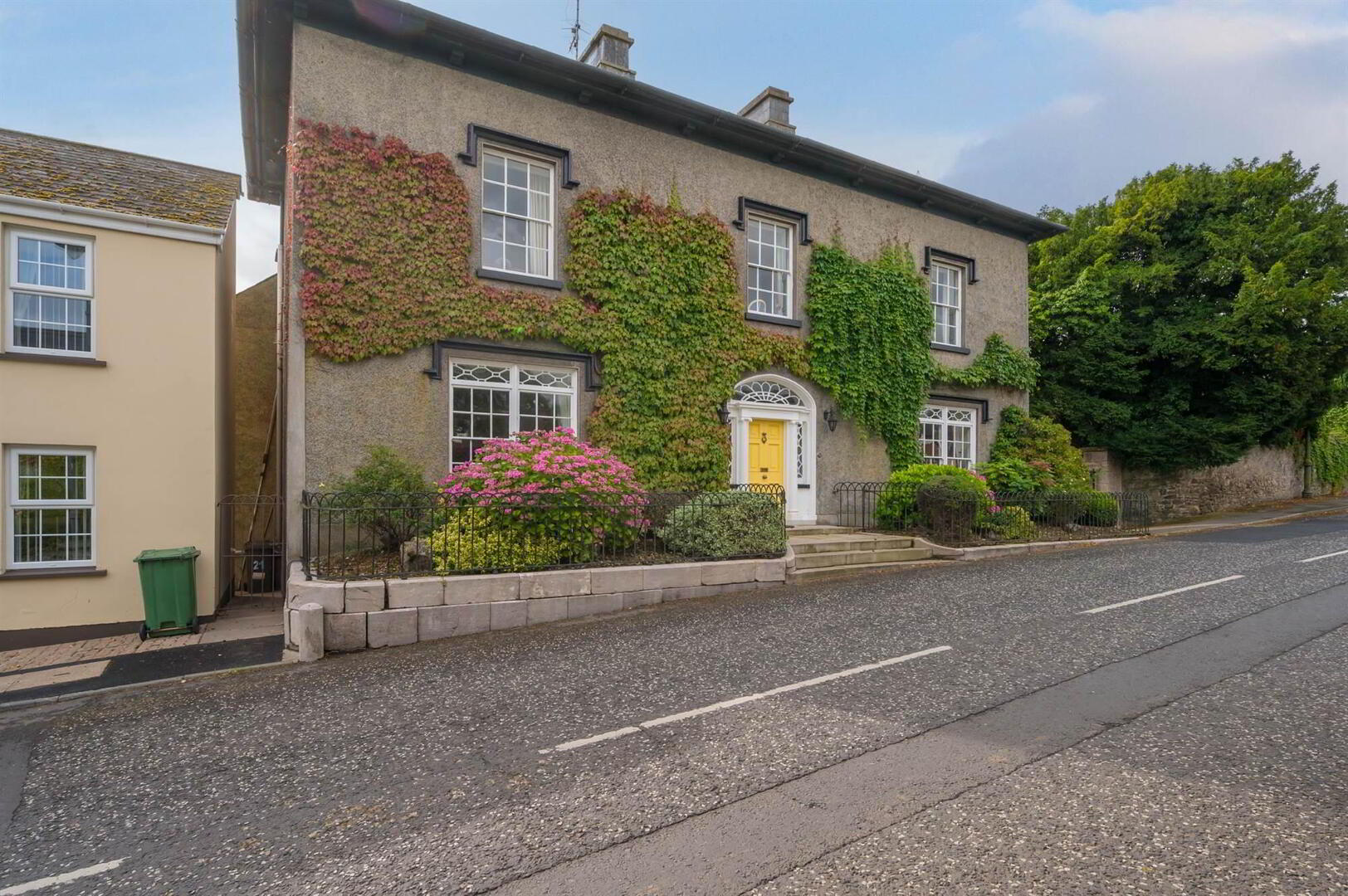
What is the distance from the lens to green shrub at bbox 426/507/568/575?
26.6 ft

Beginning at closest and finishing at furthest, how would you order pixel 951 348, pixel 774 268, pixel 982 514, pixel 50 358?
pixel 50 358
pixel 982 514
pixel 774 268
pixel 951 348

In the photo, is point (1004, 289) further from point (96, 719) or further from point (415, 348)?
point (96, 719)

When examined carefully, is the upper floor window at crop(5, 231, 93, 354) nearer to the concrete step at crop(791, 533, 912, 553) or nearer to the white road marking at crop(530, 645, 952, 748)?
the white road marking at crop(530, 645, 952, 748)

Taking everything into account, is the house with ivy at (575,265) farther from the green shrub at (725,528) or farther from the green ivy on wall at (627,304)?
the green shrub at (725,528)

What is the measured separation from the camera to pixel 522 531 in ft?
27.8

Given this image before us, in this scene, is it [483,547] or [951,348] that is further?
[951,348]

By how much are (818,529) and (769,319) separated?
4.05 meters

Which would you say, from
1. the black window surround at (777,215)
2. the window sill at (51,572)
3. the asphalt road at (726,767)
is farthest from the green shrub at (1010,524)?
the window sill at (51,572)

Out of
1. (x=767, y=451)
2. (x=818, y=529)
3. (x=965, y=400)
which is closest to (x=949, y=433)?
(x=965, y=400)

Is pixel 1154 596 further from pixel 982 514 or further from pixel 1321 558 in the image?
pixel 1321 558

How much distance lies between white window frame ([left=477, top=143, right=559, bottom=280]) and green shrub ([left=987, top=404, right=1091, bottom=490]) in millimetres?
10538

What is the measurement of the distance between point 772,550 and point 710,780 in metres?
6.33

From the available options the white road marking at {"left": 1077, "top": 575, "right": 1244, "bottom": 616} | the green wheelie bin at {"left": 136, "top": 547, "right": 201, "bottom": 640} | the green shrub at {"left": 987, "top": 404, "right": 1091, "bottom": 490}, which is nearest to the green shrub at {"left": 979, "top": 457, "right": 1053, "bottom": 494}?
the green shrub at {"left": 987, "top": 404, "right": 1091, "bottom": 490}

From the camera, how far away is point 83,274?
370 inches
